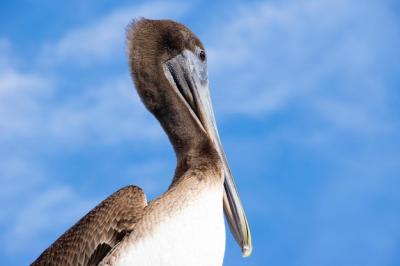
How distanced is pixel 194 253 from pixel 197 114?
1660mm

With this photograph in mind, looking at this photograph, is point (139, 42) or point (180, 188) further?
point (139, 42)

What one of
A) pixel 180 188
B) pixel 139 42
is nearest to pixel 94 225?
pixel 180 188

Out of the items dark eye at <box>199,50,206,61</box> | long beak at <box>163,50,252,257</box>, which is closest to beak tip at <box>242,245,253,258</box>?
long beak at <box>163,50,252,257</box>

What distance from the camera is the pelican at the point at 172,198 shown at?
612 cm

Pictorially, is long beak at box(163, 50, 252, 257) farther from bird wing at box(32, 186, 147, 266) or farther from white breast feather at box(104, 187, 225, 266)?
bird wing at box(32, 186, 147, 266)

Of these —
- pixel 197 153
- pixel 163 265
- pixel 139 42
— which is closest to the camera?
pixel 163 265

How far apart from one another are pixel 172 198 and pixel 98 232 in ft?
1.98

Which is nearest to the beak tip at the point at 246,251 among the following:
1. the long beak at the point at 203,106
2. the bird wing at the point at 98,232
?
the long beak at the point at 203,106

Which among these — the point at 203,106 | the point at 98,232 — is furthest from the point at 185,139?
the point at 98,232

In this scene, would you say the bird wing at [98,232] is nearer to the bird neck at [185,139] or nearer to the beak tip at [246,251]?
the bird neck at [185,139]

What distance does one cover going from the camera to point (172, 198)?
6.27 meters

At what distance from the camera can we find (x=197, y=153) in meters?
6.75

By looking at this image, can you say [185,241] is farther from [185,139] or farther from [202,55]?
[202,55]

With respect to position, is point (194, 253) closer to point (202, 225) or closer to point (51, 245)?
point (202, 225)
